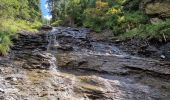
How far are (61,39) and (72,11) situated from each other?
20.8 m

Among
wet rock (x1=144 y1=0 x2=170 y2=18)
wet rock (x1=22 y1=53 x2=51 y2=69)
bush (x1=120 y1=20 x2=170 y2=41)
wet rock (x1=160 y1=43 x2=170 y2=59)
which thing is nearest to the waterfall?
wet rock (x1=22 y1=53 x2=51 y2=69)

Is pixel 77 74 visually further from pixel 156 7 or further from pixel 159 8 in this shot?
pixel 156 7

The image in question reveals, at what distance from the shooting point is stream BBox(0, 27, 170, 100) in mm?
11773

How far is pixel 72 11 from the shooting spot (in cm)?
4244

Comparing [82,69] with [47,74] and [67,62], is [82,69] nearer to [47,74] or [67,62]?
[67,62]

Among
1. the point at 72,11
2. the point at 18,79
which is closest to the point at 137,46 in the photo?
the point at 18,79

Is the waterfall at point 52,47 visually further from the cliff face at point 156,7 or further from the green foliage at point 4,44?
the cliff face at point 156,7

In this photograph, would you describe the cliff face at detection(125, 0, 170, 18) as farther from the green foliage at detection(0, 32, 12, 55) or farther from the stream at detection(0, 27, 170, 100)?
the green foliage at detection(0, 32, 12, 55)

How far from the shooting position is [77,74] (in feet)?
46.1

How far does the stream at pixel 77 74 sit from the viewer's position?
11.8 metres

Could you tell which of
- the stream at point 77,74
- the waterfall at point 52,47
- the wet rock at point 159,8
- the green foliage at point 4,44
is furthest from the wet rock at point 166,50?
the green foliage at point 4,44

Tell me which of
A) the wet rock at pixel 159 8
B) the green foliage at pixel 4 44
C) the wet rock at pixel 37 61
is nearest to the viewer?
the wet rock at pixel 37 61

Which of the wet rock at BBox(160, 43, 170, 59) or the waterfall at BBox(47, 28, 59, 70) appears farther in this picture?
the wet rock at BBox(160, 43, 170, 59)

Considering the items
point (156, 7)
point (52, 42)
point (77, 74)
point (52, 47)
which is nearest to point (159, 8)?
point (156, 7)
